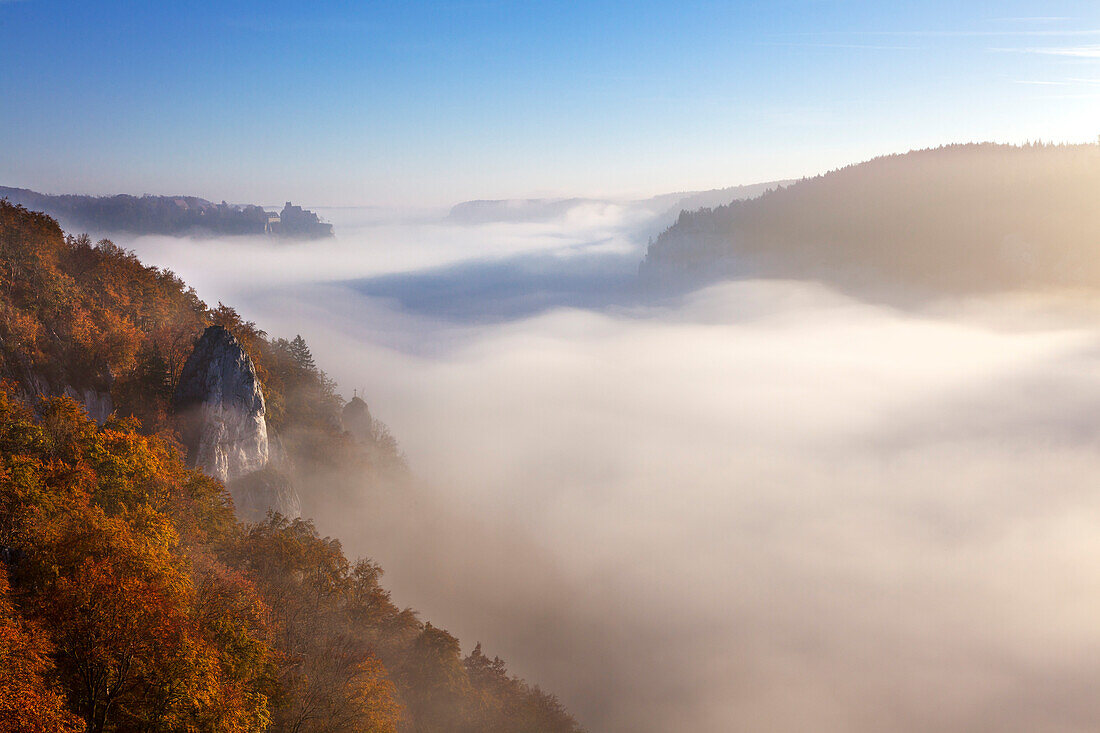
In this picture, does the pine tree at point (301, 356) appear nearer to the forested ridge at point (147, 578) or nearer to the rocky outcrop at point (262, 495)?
the forested ridge at point (147, 578)

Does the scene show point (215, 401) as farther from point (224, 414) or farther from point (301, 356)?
point (301, 356)

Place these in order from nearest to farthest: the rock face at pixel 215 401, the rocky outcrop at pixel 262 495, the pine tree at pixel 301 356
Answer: the rock face at pixel 215 401 < the rocky outcrop at pixel 262 495 < the pine tree at pixel 301 356

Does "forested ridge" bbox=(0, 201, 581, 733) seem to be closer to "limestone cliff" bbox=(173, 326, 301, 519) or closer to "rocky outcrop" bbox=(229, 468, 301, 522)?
"limestone cliff" bbox=(173, 326, 301, 519)

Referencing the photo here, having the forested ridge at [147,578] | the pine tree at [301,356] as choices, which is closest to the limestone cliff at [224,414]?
the forested ridge at [147,578]

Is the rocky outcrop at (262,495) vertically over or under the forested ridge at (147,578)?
under

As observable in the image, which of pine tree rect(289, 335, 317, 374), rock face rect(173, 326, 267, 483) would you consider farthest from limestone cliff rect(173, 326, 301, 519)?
pine tree rect(289, 335, 317, 374)

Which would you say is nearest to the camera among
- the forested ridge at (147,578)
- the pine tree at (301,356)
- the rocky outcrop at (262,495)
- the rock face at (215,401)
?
the forested ridge at (147,578)

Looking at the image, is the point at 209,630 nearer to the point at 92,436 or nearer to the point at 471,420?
the point at 92,436
